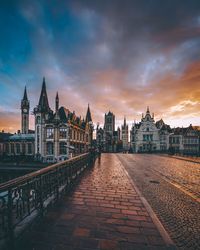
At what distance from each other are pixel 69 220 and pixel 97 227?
2.20 ft

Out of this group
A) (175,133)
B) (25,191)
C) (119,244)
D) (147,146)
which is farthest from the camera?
(175,133)

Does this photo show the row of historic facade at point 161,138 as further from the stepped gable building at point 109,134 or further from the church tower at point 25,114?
the church tower at point 25,114

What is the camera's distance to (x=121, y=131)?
4158 inches

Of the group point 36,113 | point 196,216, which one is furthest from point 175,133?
point 196,216

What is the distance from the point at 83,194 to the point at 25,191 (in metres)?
2.29

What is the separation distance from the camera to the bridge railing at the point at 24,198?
210 cm

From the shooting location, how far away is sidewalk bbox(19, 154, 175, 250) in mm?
2254

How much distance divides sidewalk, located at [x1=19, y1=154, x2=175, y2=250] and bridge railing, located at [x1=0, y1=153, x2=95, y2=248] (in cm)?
27

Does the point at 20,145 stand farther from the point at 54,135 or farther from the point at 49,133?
the point at 54,135

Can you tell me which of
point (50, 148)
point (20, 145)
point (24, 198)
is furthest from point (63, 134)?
point (24, 198)

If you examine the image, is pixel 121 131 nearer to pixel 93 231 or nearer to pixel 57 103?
pixel 57 103

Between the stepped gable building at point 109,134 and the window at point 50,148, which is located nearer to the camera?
the window at point 50,148

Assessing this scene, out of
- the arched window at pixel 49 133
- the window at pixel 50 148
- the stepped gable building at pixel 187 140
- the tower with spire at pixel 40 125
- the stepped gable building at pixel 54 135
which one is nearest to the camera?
the stepped gable building at pixel 54 135

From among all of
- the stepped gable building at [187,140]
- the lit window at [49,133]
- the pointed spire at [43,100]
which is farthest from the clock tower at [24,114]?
the stepped gable building at [187,140]
